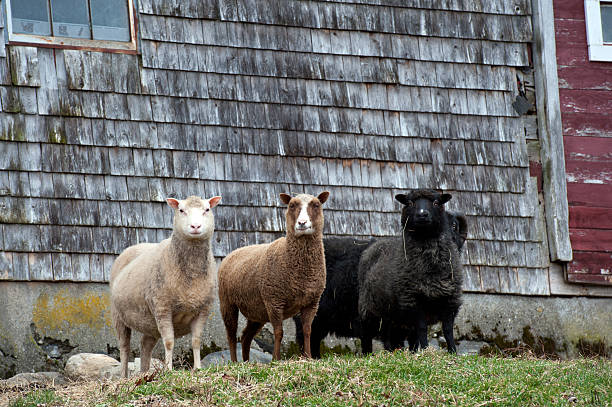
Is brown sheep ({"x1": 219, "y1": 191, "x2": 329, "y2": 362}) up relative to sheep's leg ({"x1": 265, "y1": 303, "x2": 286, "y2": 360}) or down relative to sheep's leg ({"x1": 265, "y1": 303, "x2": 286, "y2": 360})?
up

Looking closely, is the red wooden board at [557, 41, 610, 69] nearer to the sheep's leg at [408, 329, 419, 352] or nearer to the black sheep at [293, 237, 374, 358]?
the black sheep at [293, 237, 374, 358]

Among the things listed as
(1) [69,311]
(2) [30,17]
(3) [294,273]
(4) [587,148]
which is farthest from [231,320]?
(4) [587,148]

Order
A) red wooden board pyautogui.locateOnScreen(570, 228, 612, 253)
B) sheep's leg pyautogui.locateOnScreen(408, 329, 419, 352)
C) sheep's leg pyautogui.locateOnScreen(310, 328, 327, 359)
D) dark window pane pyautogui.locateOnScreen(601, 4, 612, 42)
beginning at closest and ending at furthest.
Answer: sheep's leg pyautogui.locateOnScreen(408, 329, 419, 352) < sheep's leg pyautogui.locateOnScreen(310, 328, 327, 359) < red wooden board pyautogui.locateOnScreen(570, 228, 612, 253) < dark window pane pyautogui.locateOnScreen(601, 4, 612, 42)

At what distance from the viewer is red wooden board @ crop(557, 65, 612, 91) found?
42.1ft

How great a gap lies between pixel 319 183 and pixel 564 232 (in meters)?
3.36

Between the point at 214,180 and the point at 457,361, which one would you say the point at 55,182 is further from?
the point at 457,361

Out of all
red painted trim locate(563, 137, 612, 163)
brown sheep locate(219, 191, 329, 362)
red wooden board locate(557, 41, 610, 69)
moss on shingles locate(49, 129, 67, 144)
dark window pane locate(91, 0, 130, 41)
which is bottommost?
brown sheep locate(219, 191, 329, 362)

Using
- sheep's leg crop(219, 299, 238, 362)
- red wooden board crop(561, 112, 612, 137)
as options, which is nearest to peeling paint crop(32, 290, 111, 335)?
sheep's leg crop(219, 299, 238, 362)

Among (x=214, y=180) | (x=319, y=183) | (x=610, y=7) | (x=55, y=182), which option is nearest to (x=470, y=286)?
(x=319, y=183)

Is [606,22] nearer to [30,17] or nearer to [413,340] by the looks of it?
[413,340]

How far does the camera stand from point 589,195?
41.6 feet

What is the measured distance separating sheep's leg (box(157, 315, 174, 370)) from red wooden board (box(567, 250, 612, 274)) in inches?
246

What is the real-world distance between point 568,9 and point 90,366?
788cm

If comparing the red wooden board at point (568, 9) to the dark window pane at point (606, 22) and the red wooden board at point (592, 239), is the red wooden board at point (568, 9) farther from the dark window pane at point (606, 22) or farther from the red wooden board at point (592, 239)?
the red wooden board at point (592, 239)
